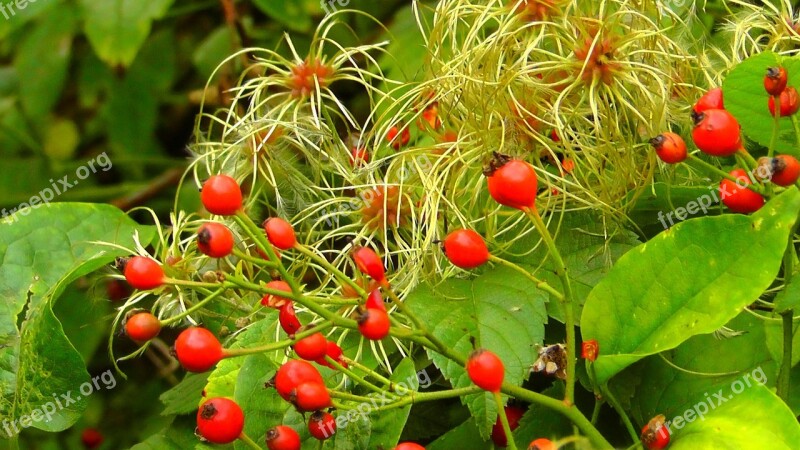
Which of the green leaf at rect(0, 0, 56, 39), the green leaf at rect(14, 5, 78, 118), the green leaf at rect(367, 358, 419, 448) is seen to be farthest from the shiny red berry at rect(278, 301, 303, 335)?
the green leaf at rect(14, 5, 78, 118)

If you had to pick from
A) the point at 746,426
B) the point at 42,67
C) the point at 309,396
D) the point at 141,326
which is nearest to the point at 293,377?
the point at 309,396

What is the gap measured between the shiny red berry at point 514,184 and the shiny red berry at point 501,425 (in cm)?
21

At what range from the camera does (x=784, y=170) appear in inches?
29.1

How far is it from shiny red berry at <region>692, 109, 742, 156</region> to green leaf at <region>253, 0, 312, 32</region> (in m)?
1.30

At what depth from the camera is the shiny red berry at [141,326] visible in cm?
78

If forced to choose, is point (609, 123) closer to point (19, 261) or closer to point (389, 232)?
point (389, 232)

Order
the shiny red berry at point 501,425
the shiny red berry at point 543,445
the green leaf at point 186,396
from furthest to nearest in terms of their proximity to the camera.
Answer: the green leaf at point 186,396, the shiny red berry at point 501,425, the shiny red berry at point 543,445

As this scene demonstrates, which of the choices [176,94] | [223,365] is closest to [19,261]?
[223,365]

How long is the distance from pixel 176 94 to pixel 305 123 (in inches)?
67.9

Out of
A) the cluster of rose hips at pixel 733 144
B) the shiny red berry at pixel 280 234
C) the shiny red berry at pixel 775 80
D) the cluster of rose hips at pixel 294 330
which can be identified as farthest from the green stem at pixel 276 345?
the shiny red berry at pixel 775 80

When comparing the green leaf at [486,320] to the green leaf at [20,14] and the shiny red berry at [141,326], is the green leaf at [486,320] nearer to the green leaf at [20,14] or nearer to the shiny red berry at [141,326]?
the shiny red berry at [141,326]

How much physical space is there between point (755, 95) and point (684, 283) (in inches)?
9.4

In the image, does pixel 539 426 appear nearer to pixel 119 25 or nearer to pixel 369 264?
pixel 369 264

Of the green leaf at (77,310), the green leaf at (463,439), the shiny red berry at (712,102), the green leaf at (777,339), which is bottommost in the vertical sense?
the green leaf at (77,310)
